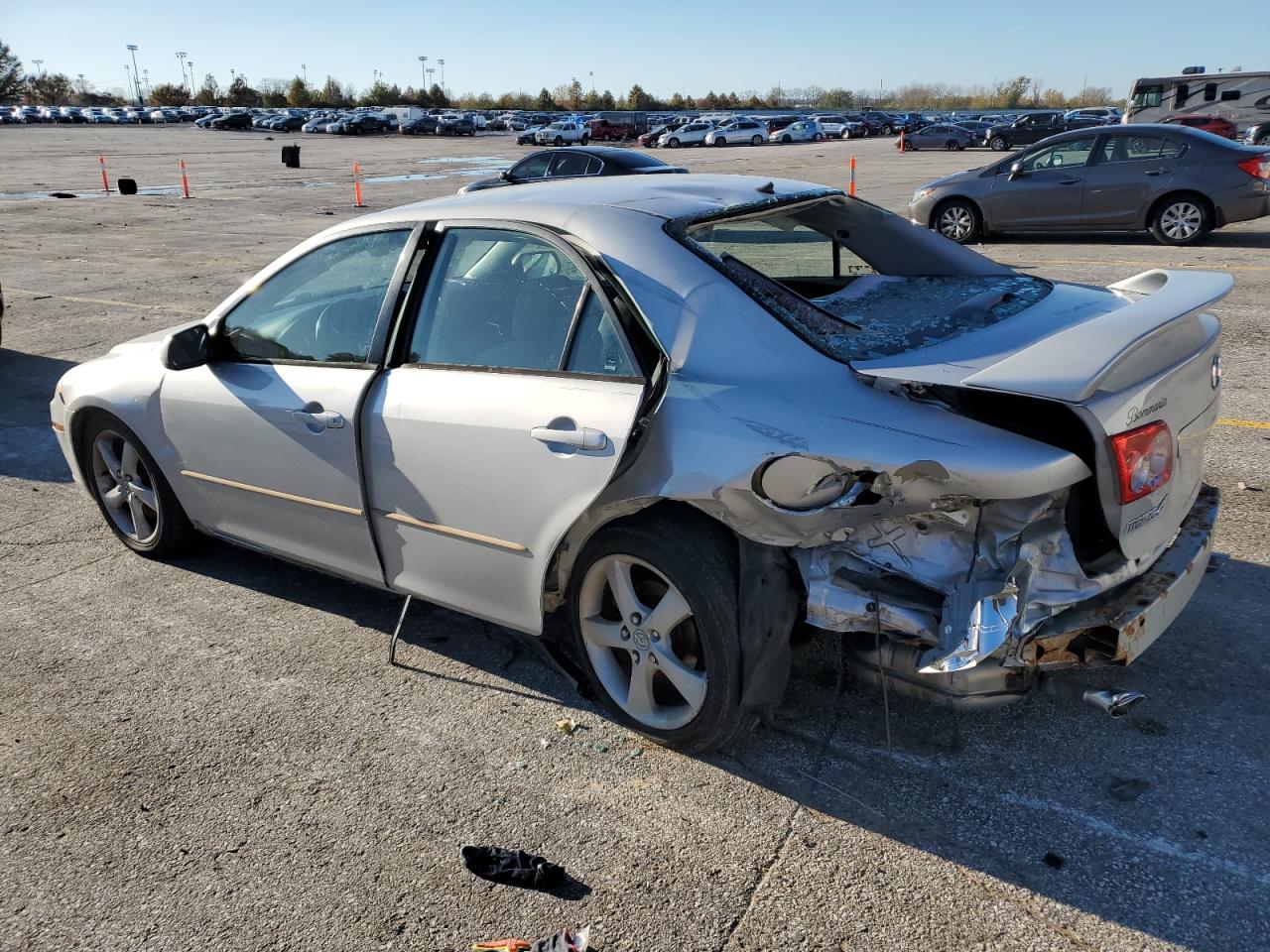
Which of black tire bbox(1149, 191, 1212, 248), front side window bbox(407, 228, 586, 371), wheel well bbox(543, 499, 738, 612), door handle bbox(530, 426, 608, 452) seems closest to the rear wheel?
black tire bbox(1149, 191, 1212, 248)

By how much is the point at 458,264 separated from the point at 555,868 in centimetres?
207

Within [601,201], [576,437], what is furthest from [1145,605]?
[601,201]

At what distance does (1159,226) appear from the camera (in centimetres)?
1305

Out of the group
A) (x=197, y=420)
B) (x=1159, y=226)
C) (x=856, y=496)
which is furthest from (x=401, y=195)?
(x=856, y=496)

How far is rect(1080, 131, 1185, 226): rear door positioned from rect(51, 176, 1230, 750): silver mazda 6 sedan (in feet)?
A: 34.3

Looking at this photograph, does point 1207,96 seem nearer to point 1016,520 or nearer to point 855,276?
point 855,276

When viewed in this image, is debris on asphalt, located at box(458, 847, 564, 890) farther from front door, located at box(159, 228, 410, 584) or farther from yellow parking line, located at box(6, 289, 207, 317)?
yellow parking line, located at box(6, 289, 207, 317)

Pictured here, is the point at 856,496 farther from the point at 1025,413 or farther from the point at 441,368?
the point at 441,368

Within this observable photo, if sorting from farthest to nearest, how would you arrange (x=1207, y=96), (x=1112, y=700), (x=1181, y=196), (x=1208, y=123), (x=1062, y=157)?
(x=1207, y=96) → (x=1208, y=123) → (x=1062, y=157) → (x=1181, y=196) → (x=1112, y=700)

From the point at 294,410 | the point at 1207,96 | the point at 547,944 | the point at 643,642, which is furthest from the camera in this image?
the point at 1207,96

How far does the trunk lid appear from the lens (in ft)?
8.77

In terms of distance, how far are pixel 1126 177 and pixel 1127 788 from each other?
39.9 ft

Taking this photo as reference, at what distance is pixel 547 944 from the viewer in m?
2.54

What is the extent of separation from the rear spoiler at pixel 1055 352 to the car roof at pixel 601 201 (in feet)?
3.12
